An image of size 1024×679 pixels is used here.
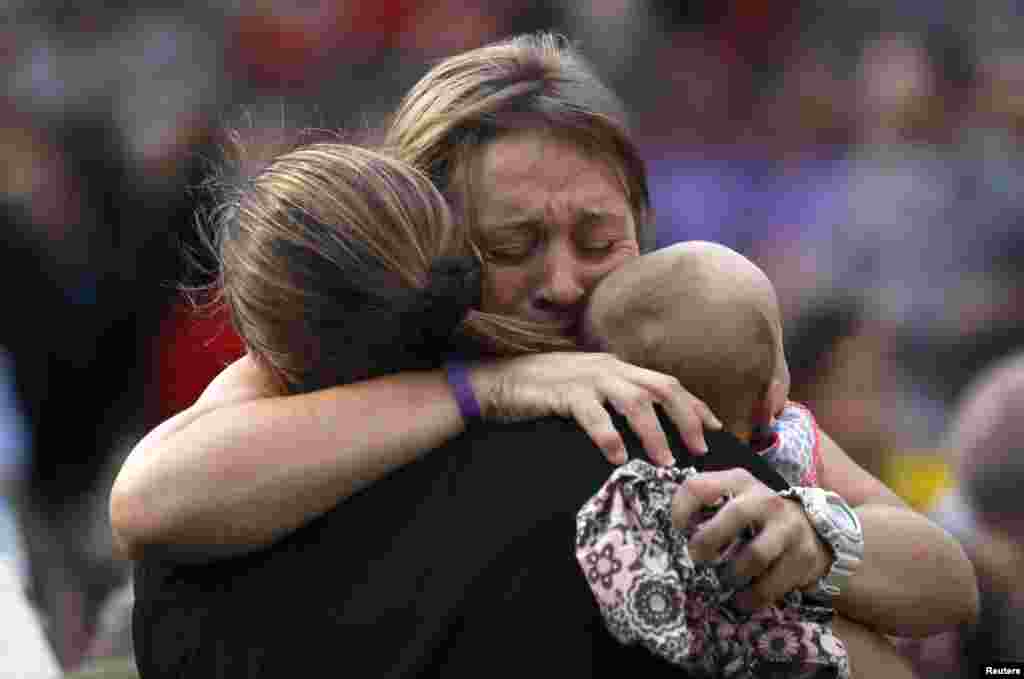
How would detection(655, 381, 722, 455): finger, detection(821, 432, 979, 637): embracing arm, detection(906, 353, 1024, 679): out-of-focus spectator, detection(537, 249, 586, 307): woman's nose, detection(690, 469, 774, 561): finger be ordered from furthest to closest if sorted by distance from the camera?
detection(906, 353, 1024, 679): out-of-focus spectator → detection(537, 249, 586, 307): woman's nose → detection(821, 432, 979, 637): embracing arm → detection(655, 381, 722, 455): finger → detection(690, 469, 774, 561): finger

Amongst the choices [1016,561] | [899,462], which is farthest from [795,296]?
[1016,561]

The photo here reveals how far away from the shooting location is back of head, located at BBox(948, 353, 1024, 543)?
157 inches

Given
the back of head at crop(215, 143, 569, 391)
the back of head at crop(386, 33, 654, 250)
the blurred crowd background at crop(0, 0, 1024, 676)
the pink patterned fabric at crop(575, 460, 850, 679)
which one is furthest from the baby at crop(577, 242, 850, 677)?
the blurred crowd background at crop(0, 0, 1024, 676)

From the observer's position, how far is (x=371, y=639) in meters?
1.62

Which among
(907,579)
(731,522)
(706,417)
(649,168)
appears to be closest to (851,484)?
(907,579)

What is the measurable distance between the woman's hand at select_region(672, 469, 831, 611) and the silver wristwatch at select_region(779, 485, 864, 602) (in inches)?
0.9

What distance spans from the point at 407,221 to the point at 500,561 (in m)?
0.40

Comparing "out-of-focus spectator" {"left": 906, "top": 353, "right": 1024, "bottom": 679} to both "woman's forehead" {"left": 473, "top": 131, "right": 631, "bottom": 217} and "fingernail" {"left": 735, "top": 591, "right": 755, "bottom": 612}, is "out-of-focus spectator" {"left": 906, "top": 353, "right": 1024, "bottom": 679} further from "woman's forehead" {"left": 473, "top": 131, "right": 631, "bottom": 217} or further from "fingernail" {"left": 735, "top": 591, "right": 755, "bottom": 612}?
"fingernail" {"left": 735, "top": 591, "right": 755, "bottom": 612}

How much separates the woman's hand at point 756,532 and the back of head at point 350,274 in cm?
35

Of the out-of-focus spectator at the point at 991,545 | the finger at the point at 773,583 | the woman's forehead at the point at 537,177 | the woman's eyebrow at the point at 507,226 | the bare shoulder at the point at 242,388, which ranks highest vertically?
the woman's forehead at the point at 537,177

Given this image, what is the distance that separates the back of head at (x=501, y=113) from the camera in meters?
2.17

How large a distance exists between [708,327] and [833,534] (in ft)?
0.86

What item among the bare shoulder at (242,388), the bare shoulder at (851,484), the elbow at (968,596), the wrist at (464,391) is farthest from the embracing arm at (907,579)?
the bare shoulder at (242,388)

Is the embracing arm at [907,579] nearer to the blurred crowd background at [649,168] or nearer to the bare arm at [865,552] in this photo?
the bare arm at [865,552]
